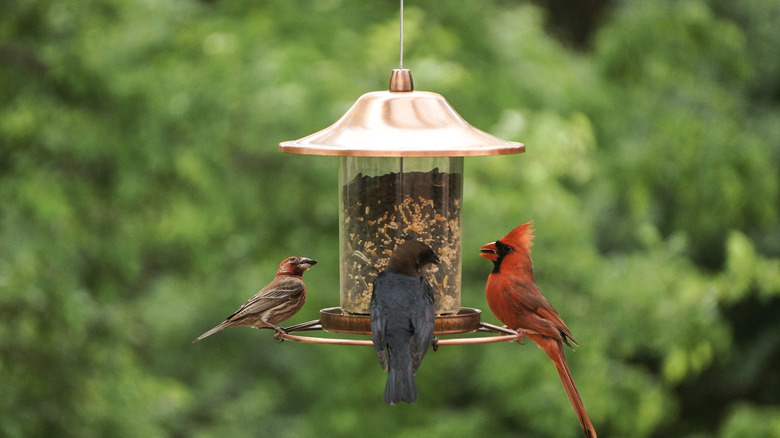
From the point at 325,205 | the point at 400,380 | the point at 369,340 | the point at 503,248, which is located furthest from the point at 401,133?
the point at 325,205

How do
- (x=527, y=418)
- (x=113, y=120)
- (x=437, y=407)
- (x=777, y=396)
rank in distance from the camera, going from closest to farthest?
(x=113, y=120) < (x=527, y=418) < (x=437, y=407) < (x=777, y=396)

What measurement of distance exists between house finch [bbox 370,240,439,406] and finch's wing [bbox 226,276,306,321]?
2.40 ft

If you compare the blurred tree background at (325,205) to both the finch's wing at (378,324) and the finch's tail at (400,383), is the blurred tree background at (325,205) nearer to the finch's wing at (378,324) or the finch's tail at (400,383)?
the finch's wing at (378,324)

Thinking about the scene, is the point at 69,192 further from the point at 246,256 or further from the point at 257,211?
the point at 246,256

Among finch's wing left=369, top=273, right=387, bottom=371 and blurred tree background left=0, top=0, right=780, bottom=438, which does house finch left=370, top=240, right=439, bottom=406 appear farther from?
blurred tree background left=0, top=0, right=780, bottom=438

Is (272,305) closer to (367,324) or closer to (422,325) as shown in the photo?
(367,324)

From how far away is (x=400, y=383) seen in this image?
5020mm

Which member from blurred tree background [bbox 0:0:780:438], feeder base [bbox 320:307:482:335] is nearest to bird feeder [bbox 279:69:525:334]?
feeder base [bbox 320:307:482:335]

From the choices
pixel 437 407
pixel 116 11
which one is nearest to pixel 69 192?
pixel 116 11

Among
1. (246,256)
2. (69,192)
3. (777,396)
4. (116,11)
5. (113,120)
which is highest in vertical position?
(116,11)

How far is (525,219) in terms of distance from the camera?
10.7 meters

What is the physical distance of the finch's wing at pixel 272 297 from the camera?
5.92m

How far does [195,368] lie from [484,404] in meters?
3.40

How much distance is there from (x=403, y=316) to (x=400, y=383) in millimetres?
303
